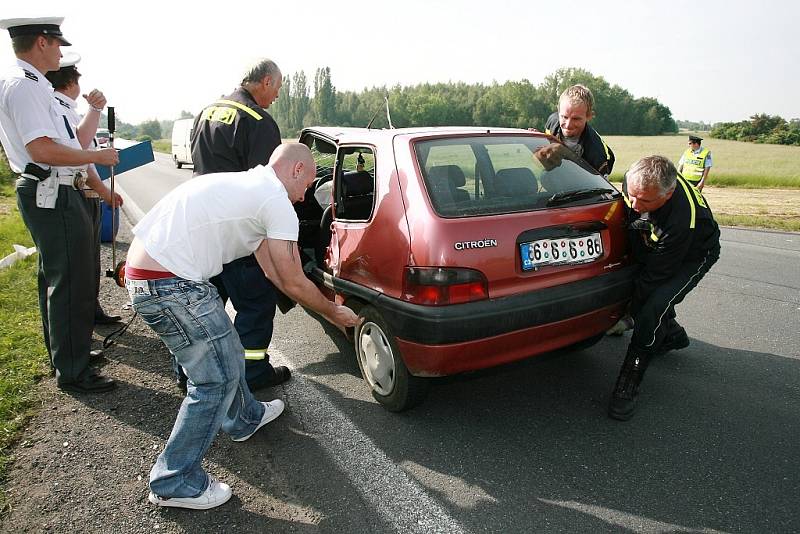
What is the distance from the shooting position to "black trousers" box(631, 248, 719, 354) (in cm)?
316

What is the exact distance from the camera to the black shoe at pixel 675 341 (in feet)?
12.9

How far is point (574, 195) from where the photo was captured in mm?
3213

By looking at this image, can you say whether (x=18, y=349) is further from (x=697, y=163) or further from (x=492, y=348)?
(x=697, y=163)

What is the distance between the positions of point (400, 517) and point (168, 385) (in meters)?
2.00

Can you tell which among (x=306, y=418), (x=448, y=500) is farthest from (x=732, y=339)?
(x=306, y=418)

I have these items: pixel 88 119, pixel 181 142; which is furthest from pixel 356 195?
pixel 181 142

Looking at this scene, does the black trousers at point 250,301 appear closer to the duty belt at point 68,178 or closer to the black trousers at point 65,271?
the black trousers at point 65,271

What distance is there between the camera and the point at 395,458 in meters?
2.74

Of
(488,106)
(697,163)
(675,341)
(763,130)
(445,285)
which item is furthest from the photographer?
(488,106)

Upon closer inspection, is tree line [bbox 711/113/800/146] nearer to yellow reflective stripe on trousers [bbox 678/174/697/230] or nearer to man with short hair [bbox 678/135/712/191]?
man with short hair [bbox 678/135/712/191]

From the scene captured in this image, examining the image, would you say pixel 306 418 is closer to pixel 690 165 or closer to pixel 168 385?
pixel 168 385

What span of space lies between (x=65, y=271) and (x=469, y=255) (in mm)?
2547

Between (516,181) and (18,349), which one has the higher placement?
(516,181)

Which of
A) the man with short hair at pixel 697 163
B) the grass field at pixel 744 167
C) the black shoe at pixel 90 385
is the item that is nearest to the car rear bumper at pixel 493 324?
the black shoe at pixel 90 385
